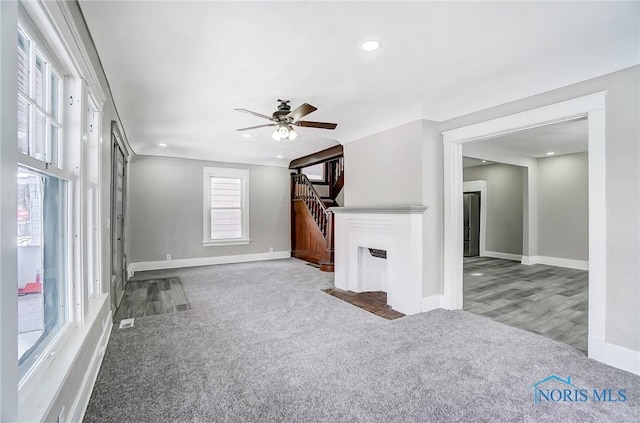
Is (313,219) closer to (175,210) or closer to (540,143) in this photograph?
(175,210)

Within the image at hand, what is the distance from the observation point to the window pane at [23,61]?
1366 mm

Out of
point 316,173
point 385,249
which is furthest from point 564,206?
point 316,173

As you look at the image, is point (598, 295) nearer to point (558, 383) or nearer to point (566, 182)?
point (558, 383)

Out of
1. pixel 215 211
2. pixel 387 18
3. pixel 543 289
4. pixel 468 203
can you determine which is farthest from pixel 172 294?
pixel 468 203

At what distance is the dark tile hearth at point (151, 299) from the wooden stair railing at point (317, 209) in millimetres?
2770

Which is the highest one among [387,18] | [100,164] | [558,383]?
[387,18]

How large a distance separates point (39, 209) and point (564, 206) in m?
8.44

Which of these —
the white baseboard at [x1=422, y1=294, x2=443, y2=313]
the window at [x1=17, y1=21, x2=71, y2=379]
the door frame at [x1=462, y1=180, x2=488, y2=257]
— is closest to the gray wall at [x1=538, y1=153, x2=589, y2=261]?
the door frame at [x1=462, y1=180, x2=488, y2=257]

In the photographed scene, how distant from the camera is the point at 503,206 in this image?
7711mm

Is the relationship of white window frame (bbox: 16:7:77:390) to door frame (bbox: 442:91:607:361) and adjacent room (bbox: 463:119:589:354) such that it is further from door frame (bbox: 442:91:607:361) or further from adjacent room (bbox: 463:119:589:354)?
adjacent room (bbox: 463:119:589:354)

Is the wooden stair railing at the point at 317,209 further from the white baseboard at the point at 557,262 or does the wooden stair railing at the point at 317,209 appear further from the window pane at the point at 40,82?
the window pane at the point at 40,82

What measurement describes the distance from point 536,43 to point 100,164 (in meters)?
3.72

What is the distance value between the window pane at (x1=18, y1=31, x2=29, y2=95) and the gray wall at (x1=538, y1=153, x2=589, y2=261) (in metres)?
8.31

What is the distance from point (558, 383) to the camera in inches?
87.0
